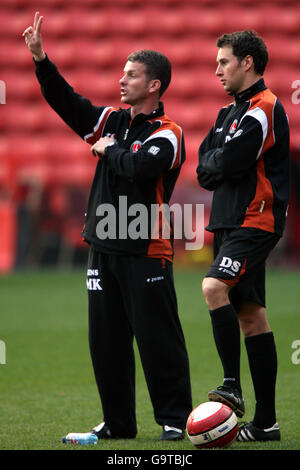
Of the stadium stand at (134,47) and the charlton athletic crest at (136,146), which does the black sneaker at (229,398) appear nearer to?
the charlton athletic crest at (136,146)

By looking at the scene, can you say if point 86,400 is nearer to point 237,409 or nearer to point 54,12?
point 237,409

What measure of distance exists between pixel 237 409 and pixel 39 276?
26.4ft

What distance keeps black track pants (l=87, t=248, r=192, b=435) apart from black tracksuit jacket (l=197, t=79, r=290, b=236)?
1.27ft

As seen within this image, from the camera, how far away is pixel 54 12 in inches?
558

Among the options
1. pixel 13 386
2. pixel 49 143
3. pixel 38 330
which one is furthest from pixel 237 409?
pixel 49 143

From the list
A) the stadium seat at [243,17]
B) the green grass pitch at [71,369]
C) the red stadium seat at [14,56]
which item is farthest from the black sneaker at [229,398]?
the stadium seat at [243,17]

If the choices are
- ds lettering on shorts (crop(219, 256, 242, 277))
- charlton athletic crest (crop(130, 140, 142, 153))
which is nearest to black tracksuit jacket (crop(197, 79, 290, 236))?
ds lettering on shorts (crop(219, 256, 242, 277))

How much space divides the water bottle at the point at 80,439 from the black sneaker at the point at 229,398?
1.79ft

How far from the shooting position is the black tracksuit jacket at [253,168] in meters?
3.40

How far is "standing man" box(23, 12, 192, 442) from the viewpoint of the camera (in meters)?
3.50

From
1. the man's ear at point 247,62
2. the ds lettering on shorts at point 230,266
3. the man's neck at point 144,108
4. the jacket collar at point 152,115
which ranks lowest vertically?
the ds lettering on shorts at point 230,266

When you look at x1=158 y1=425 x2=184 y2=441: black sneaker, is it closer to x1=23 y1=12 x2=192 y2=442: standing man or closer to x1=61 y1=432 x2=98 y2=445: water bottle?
x1=23 y1=12 x2=192 y2=442: standing man

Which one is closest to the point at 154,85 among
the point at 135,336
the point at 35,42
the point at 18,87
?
the point at 35,42

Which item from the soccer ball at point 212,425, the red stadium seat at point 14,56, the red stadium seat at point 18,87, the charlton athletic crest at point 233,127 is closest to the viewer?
the soccer ball at point 212,425
